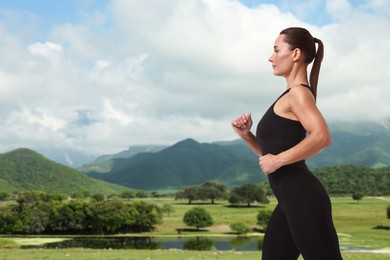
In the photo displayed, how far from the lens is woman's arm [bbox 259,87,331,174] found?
14.7ft

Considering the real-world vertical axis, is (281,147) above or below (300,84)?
below

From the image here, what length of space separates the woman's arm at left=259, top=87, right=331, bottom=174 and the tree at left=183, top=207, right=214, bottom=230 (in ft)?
335

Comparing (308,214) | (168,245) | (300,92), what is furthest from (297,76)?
(168,245)

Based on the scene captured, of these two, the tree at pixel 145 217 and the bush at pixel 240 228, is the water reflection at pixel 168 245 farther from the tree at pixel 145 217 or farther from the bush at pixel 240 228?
the tree at pixel 145 217

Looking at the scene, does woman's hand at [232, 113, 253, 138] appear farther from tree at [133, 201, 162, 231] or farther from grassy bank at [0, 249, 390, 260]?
tree at [133, 201, 162, 231]

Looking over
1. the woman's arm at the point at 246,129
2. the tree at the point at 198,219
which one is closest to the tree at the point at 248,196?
the tree at the point at 198,219

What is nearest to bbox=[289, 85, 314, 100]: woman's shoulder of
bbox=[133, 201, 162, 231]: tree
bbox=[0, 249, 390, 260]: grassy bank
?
bbox=[0, 249, 390, 260]: grassy bank

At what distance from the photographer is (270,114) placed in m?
4.98

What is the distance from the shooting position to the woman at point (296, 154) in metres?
4.55

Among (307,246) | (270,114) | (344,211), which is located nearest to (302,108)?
(270,114)

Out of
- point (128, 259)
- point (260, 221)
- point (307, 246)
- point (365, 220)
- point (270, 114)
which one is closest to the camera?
point (307, 246)

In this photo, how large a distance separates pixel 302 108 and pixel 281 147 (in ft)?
1.55

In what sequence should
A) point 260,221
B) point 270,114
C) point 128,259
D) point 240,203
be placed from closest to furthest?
point 270,114 → point 128,259 → point 260,221 → point 240,203

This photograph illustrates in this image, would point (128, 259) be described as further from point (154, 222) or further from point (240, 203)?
point (240, 203)
